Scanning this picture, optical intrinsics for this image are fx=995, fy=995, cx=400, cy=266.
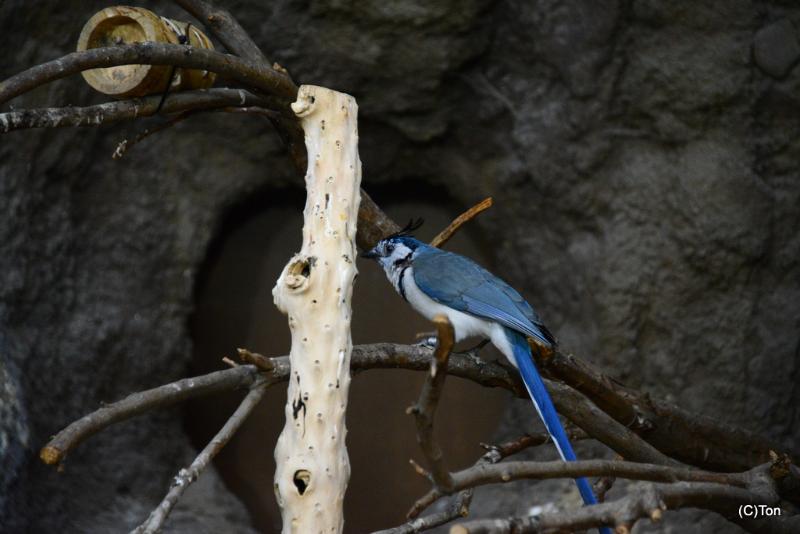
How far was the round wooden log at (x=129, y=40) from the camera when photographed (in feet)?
7.18

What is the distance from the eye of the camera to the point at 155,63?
2.04m

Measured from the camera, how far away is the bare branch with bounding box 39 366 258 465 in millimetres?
1580

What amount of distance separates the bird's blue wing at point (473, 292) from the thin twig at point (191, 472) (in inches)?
23.9

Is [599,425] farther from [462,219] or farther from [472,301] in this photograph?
[462,219]

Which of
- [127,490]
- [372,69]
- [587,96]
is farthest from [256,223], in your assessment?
[587,96]

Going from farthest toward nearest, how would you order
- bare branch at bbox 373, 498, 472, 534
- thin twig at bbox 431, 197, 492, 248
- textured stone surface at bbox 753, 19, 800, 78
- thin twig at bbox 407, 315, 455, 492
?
1. textured stone surface at bbox 753, 19, 800, 78
2. thin twig at bbox 431, 197, 492, 248
3. bare branch at bbox 373, 498, 472, 534
4. thin twig at bbox 407, 315, 455, 492

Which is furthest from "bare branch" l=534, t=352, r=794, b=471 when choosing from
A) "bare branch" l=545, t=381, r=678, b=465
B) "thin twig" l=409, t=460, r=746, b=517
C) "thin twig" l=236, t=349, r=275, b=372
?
"thin twig" l=236, t=349, r=275, b=372

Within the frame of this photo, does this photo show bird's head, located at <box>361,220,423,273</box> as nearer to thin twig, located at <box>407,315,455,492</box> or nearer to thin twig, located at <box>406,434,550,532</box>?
thin twig, located at <box>406,434,550,532</box>

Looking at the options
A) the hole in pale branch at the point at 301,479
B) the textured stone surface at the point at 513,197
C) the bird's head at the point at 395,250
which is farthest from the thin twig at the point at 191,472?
the textured stone surface at the point at 513,197

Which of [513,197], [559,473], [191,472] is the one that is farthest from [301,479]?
[513,197]

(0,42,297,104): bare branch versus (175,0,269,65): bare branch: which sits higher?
(175,0,269,65): bare branch

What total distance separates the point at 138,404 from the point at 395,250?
37.1 inches

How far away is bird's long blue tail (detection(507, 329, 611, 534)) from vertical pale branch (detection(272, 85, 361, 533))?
1.55 feet

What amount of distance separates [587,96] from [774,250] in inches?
29.1
